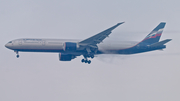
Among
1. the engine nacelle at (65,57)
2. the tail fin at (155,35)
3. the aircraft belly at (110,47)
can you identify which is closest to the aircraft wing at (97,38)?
the aircraft belly at (110,47)

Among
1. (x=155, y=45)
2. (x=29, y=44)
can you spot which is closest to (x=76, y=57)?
(x=29, y=44)

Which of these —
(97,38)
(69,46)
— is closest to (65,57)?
(69,46)

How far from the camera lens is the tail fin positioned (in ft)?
188

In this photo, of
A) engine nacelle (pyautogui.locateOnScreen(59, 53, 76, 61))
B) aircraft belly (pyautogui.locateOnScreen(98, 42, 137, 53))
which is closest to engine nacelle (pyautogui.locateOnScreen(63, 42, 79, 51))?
aircraft belly (pyautogui.locateOnScreen(98, 42, 137, 53))

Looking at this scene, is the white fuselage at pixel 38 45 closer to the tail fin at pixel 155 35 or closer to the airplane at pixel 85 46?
the airplane at pixel 85 46

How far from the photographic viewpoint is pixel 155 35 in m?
57.9

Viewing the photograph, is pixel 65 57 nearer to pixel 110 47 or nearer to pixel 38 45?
pixel 38 45

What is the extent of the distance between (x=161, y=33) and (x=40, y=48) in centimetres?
2110

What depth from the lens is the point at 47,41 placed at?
52938mm

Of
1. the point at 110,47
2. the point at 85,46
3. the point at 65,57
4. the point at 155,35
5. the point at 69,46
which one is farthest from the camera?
the point at 65,57

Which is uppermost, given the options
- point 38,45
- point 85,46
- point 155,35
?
point 155,35

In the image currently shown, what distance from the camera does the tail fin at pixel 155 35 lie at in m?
57.5

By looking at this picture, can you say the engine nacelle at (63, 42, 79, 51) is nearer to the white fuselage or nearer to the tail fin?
the white fuselage

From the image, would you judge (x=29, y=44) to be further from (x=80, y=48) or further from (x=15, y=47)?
(x=80, y=48)
